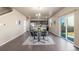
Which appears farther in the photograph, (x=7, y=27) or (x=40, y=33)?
(x=40, y=33)

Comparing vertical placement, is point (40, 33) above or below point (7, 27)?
below

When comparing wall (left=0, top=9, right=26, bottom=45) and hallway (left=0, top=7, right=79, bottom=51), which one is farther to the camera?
wall (left=0, top=9, right=26, bottom=45)

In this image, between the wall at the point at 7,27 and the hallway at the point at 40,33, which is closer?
the hallway at the point at 40,33

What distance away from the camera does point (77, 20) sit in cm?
560
